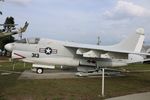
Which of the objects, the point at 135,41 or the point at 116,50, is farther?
the point at 135,41

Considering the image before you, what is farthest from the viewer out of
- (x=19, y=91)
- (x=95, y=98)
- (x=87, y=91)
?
(x=87, y=91)

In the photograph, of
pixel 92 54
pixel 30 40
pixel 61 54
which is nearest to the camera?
pixel 92 54

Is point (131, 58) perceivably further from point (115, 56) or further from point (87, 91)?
point (87, 91)

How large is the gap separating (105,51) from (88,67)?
2.16 m

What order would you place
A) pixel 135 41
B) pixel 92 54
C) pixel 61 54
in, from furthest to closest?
pixel 135 41 → pixel 61 54 → pixel 92 54

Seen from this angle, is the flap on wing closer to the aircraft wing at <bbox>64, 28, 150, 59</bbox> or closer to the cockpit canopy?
the aircraft wing at <bbox>64, 28, 150, 59</bbox>

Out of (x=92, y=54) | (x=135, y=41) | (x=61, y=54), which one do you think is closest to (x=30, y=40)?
(x=61, y=54)

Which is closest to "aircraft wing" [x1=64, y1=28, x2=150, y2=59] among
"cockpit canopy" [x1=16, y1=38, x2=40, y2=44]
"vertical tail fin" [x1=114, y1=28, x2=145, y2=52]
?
"vertical tail fin" [x1=114, y1=28, x2=145, y2=52]

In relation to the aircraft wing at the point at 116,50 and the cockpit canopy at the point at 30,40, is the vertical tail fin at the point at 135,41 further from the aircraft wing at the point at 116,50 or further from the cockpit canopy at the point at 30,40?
the cockpit canopy at the point at 30,40

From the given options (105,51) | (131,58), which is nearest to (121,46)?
(131,58)

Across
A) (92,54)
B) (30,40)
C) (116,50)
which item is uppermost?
(30,40)

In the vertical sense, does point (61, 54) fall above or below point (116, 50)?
below

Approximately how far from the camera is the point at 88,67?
22.7 meters

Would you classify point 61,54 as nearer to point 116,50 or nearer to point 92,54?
point 92,54
